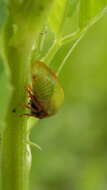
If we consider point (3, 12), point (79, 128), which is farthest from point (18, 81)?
point (79, 128)

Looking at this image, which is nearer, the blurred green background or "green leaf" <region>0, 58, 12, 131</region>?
"green leaf" <region>0, 58, 12, 131</region>

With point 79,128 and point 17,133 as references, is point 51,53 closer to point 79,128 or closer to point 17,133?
point 17,133

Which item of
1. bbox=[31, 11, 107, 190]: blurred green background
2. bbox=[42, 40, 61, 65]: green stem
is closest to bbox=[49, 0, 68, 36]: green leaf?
bbox=[42, 40, 61, 65]: green stem

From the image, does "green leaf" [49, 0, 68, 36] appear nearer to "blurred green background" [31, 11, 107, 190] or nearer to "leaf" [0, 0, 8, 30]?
"leaf" [0, 0, 8, 30]

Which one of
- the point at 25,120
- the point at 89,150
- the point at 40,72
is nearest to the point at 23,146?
the point at 25,120

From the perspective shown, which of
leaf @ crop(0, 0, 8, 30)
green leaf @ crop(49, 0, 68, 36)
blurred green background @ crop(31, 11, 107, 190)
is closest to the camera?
leaf @ crop(0, 0, 8, 30)

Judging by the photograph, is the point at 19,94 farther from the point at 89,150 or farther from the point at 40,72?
the point at 89,150
